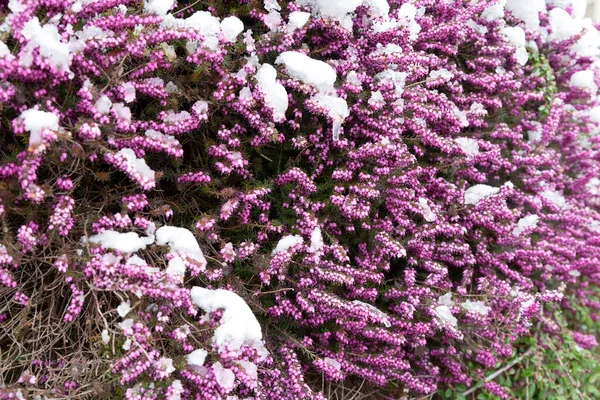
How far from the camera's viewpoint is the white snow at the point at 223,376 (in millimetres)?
1988

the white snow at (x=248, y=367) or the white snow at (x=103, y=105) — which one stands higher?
the white snow at (x=103, y=105)

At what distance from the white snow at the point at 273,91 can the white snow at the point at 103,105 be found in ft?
2.22

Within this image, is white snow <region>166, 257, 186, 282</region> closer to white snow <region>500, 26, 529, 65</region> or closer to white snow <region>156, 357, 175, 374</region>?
white snow <region>156, 357, 175, 374</region>

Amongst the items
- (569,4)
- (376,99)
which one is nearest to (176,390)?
(376,99)

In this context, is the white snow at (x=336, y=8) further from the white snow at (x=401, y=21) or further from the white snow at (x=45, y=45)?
the white snow at (x=45, y=45)

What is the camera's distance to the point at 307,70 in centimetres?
252

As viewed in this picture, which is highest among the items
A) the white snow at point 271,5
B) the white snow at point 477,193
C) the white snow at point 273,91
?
the white snow at point 271,5

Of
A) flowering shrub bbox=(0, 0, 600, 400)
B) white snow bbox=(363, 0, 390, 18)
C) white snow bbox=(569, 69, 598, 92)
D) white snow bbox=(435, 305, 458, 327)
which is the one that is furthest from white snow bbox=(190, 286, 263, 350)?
white snow bbox=(569, 69, 598, 92)

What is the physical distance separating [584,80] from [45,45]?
458cm

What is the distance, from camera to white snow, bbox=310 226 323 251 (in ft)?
8.52

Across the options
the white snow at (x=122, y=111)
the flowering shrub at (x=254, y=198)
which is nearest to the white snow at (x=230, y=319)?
the flowering shrub at (x=254, y=198)

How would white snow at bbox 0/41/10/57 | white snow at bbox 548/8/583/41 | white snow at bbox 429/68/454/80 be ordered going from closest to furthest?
white snow at bbox 0/41/10/57 → white snow at bbox 429/68/454/80 → white snow at bbox 548/8/583/41

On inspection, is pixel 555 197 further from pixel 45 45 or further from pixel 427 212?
pixel 45 45

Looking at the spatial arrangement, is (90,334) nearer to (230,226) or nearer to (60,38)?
(230,226)
